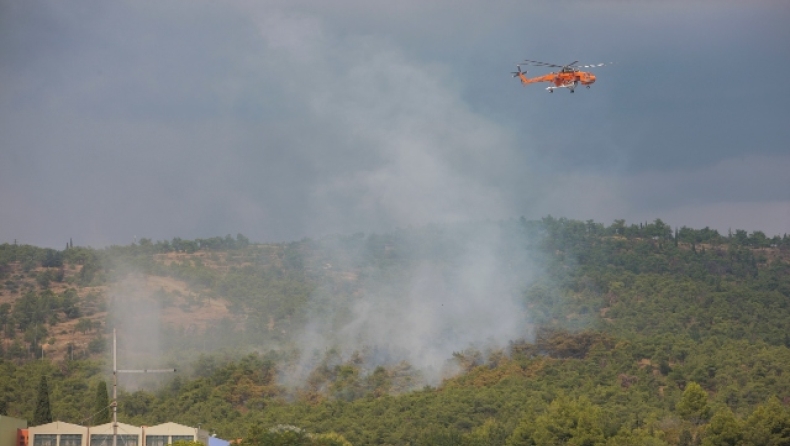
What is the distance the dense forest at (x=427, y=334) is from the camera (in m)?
98.8

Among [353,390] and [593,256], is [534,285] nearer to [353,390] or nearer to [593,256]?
[593,256]

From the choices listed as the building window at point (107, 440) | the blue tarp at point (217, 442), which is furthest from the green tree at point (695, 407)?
the building window at point (107, 440)

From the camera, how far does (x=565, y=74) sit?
7969 centimetres

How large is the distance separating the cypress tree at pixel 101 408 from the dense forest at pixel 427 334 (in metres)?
A: 0.66

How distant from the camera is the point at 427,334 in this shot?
126m

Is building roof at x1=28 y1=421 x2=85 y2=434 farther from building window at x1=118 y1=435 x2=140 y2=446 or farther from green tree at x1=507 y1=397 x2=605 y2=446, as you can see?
green tree at x1=507 y1=397 x2=605 y2=446

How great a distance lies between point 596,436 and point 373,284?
62941 mm

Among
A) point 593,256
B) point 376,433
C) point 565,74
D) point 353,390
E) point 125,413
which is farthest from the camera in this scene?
point 593,256

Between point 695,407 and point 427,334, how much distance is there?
118 ft

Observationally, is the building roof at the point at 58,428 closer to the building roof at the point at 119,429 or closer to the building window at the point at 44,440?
the building window at the point at 44,440

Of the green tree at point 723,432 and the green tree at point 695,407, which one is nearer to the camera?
the green tree at point 723,432

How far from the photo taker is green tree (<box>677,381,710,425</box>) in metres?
94.1

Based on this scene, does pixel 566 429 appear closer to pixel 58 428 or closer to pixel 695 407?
pixel 695 407

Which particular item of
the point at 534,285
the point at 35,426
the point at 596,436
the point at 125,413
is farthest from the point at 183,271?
the point at 596,436
